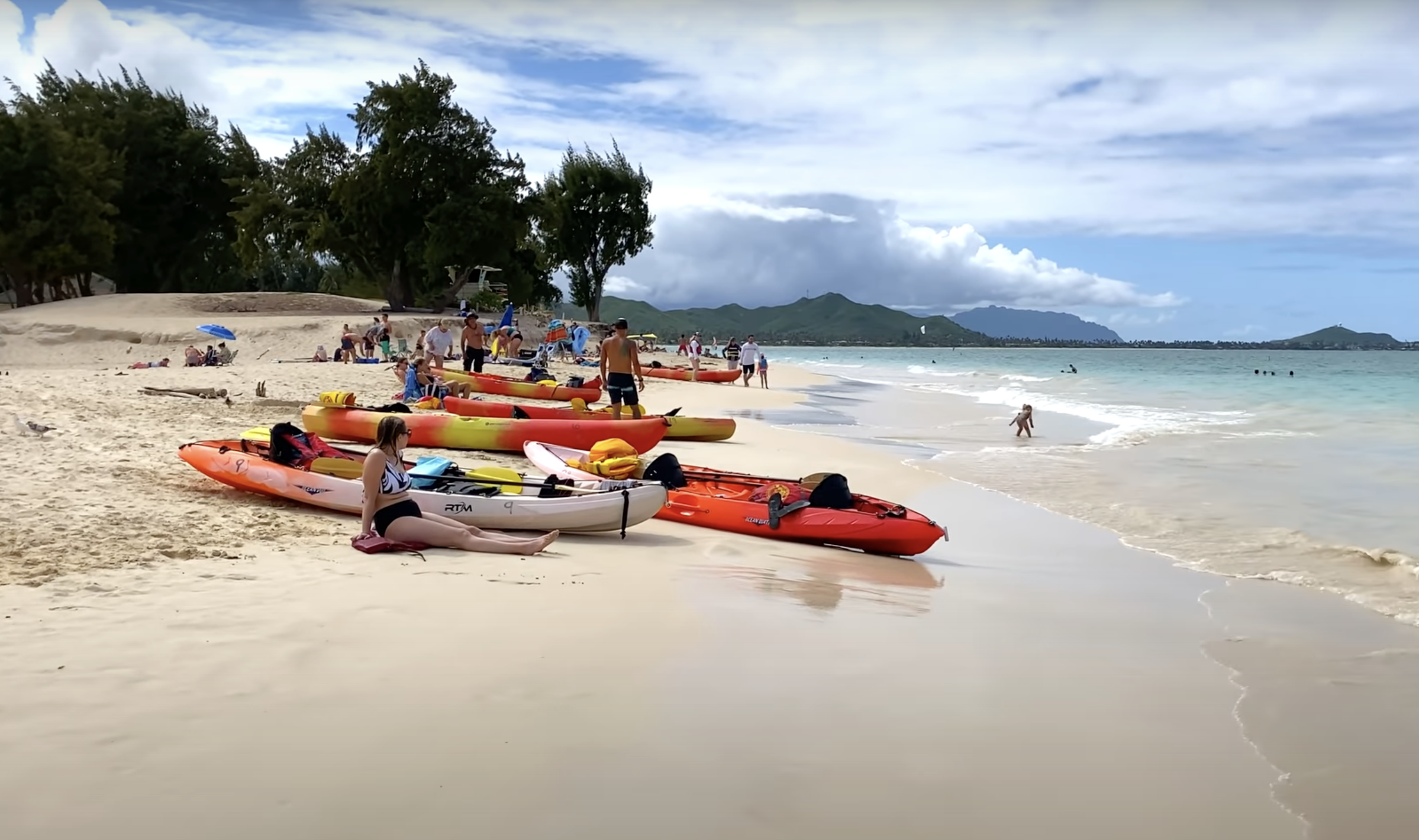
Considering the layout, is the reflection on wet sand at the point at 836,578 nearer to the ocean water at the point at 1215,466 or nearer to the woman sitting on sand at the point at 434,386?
the ocean water at the point at 1215,466

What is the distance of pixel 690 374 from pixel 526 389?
14.9 metres

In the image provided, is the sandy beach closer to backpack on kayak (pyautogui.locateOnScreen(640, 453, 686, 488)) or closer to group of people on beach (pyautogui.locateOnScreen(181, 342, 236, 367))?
backpack on kayak (pyautogui.locateOnScreen(640, 453, 686, 488))

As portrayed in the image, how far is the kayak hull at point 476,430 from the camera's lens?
487 inches

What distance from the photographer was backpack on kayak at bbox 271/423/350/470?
8477 millimetres

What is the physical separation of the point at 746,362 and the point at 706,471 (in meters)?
23.2


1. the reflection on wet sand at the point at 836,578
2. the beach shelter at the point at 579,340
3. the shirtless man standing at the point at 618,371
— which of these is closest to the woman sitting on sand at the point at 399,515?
the reflection on wet sand at the point at 836,578

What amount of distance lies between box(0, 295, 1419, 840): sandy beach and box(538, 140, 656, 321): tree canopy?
156 ft

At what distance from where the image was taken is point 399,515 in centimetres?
704

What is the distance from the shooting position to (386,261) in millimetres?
39406

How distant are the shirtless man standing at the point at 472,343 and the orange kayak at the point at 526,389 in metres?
0.81

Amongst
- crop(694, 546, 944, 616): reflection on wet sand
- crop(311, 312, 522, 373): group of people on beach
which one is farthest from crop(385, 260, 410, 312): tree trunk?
Result: crop(694, 546, 944, 616): reflection on wet sand

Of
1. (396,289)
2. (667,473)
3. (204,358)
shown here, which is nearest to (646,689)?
(667,473)

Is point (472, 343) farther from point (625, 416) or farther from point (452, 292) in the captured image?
point (452, 292)

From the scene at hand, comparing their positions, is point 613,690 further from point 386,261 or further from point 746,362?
point 386,261
